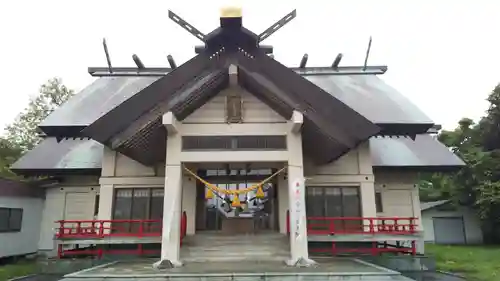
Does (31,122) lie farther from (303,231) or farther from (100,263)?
(303,231)

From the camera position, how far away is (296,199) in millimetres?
10086

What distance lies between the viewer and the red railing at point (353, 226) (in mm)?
11422

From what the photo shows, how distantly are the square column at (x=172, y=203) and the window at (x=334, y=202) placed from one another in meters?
5.21

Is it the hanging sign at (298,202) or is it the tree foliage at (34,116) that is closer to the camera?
the hanging sign at (298,202)

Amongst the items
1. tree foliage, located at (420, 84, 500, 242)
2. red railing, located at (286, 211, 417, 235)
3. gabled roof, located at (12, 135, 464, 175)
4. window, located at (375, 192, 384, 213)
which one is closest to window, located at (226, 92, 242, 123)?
red railing, located at (286, 211, 417, 235)

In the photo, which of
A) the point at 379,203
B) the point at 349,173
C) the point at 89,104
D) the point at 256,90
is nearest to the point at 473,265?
the point at 379,203

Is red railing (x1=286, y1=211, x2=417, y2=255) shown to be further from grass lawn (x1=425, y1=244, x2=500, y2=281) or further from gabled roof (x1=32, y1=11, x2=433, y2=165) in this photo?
grass lawn (x1=425, y1=244, x2=500, y2=281)

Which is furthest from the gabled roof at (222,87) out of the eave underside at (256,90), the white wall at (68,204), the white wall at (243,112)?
the white wall at (68,204)

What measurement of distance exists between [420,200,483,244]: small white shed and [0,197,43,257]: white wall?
25.3m

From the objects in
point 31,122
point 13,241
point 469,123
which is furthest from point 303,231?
point 31,122

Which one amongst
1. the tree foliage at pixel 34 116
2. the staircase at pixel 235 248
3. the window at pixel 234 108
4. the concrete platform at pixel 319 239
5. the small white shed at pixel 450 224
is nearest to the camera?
the window at pixel 234 108

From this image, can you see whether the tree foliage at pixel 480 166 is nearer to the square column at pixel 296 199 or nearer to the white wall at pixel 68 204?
the square column at pixel 296 199

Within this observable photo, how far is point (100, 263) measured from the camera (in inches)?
450

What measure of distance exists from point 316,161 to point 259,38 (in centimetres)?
517
